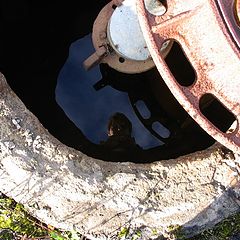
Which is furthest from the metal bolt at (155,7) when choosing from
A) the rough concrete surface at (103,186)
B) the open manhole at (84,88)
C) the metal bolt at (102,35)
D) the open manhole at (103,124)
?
the open manhole at (84,88)

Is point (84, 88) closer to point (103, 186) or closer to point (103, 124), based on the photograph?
point (103, 124)

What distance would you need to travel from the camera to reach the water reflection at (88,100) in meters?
3.42

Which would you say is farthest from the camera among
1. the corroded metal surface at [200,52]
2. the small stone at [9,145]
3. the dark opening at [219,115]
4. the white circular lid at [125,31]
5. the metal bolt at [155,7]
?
the dark opening at [219,115]

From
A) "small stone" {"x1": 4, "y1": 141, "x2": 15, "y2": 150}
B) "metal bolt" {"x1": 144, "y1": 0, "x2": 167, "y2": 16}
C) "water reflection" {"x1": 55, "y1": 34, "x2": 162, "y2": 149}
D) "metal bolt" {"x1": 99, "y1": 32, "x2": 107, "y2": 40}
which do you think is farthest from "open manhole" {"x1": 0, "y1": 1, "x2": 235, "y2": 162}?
"metal bolt" {"x1": 144, "y1": 0, "x2": 167, "y2": 16}

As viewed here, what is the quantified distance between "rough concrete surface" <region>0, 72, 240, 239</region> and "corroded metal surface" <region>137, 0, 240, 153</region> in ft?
2.39

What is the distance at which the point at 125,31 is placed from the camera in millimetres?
3023

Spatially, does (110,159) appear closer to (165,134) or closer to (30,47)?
(165,134)

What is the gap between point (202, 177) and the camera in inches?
104

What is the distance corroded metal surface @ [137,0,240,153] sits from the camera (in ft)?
6.09

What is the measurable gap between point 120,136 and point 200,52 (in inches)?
63.3

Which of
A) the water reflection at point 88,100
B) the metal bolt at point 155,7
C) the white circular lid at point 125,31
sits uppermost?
the metal bolt at point 155,7

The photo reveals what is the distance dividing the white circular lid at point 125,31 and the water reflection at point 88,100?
510mm

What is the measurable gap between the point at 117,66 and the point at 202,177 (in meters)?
0.97

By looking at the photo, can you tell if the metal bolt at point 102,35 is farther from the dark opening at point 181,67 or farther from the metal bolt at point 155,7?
the metal bolt at point 155,7
